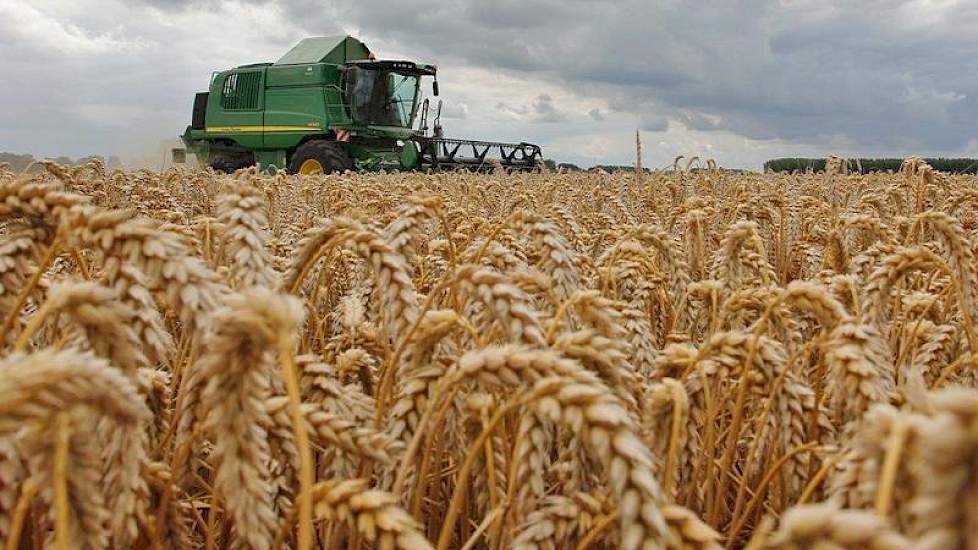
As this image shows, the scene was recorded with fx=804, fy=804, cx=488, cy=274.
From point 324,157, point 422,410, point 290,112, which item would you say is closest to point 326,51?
point 290,112

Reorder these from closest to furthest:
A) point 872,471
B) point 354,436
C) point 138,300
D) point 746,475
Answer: point 872,471, point 138,300, point 354,436, point 746,475

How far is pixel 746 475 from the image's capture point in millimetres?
1668

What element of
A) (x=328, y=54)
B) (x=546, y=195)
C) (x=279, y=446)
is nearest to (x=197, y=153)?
(x=328, y=54)

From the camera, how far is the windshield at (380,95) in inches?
940

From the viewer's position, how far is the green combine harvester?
23891 millimetres

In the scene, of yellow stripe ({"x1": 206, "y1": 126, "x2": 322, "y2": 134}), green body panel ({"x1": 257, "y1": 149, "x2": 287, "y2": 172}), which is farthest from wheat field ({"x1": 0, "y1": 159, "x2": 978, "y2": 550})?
green body panel ({"x1": 257, "y1": 149, "x2": 287, "y2": 172})

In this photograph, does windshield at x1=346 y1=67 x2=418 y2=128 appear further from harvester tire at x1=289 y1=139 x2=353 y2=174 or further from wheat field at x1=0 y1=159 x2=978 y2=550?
wheat field at x1=0 y1=159 x2=978 y2=550

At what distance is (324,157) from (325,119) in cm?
248

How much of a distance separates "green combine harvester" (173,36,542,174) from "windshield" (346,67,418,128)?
3cm

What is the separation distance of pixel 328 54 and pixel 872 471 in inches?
1110

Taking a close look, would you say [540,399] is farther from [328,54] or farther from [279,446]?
[328,54]

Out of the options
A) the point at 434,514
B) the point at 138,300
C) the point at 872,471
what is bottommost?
the point at 434,514

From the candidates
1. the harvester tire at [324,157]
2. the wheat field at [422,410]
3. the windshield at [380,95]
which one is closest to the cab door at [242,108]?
the harvester tire at [324,157]

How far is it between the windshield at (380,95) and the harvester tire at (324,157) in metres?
1.42
